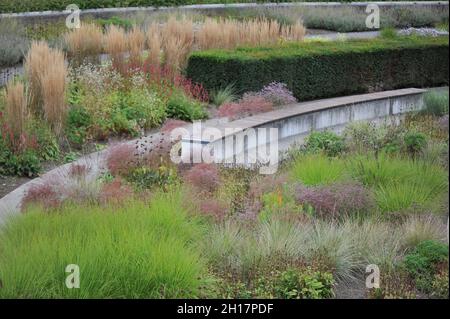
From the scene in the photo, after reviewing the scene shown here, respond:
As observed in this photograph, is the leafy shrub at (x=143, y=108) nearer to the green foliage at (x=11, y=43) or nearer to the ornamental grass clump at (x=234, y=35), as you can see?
the ornamental grass clump at (x=234, y=35)

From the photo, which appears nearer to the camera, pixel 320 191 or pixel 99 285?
pixel 99 285

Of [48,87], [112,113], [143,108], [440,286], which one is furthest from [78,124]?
[440,286]

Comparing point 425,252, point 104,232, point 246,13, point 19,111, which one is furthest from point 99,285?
point 246,13

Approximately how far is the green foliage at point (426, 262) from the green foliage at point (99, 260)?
5.15 ft

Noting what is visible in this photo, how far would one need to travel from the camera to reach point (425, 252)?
5.65 m

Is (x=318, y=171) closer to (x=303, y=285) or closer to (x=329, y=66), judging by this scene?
(x=303, y=285)

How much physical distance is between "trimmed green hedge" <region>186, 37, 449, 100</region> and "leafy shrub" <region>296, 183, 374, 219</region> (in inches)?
208

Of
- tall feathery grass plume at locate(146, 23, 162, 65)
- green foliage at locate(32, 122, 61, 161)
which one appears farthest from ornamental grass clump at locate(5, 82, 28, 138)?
tall feathery grass plume at locate(146, 23, 162, 65)

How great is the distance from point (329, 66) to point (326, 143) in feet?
14.4

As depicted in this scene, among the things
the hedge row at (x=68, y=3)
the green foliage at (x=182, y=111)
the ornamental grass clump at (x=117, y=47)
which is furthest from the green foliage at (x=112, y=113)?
the hedge row at (x=68, y=3)

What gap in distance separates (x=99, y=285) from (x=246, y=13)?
64.6ft

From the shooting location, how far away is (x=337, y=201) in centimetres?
670

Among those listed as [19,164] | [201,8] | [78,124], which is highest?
[201,8]

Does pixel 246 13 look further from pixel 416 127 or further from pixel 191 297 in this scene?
pixel 191 297
